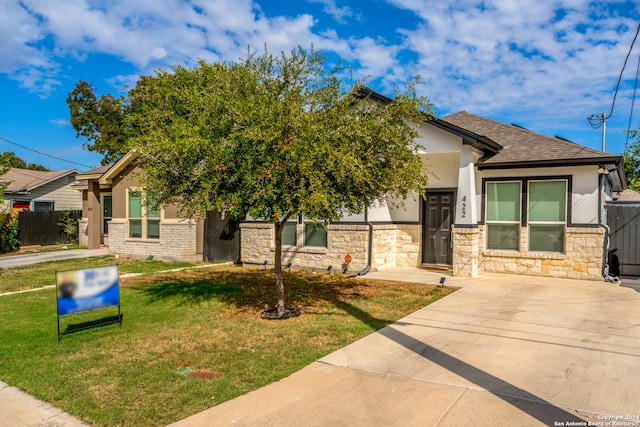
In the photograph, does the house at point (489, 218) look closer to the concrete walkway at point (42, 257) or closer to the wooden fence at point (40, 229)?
the concrete walkway at point (42, 257)

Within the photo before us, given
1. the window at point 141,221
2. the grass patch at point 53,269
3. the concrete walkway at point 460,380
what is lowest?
the grass patch at point 53,269

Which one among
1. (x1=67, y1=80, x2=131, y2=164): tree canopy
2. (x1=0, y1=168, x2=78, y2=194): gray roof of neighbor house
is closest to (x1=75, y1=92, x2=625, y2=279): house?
(x1=0, y1=168, x2=78, y2=194): gray roof of neighbor house

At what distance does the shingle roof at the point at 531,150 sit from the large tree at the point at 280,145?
18.4 ft

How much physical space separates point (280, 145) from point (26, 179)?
26.5m

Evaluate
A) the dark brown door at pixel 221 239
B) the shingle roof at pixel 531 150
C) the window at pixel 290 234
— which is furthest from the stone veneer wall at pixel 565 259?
the dark brown door at pixel 221 239

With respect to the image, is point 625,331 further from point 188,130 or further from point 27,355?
point 27,355

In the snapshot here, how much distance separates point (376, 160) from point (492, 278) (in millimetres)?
6674

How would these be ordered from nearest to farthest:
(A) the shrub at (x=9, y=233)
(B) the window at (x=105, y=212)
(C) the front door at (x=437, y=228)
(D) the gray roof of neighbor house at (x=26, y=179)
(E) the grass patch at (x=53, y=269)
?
(E) the grass patch at (x=53, y=269) < (C) the front door at (x=437, y=228) < (A) the shrub at (x=9, y=233) < (B) the window at (x=105, y=212) < (D) the gray roof of neighbor house at (x=26, y=179)

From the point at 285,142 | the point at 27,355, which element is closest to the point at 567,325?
the point at 285,142

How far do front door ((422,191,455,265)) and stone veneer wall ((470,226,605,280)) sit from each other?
3.30 ft

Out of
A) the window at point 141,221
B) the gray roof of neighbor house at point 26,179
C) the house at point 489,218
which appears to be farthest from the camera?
the gray roof of neighbor house at point 26,179

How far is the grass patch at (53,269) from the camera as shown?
11.8 m

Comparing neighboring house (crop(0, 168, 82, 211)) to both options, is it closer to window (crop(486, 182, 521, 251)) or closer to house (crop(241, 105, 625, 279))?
house (crop(241, 105, 625, 279))

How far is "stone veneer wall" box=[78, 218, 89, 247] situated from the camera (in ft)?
71.4
